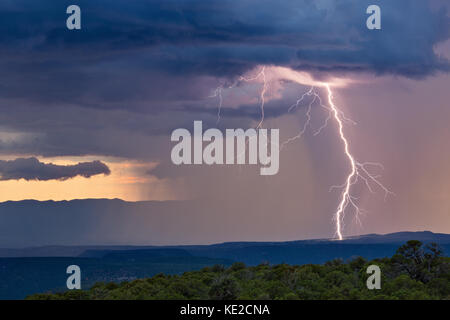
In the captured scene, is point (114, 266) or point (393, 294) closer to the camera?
point (393, 294)

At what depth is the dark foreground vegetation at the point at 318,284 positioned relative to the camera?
2500 inches

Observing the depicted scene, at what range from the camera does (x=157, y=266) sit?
640 feet

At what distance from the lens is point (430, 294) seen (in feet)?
214

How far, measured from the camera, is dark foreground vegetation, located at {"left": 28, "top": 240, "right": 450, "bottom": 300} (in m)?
63.5

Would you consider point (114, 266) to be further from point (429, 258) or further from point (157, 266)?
point (429, 258)

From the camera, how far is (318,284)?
68.1 m
